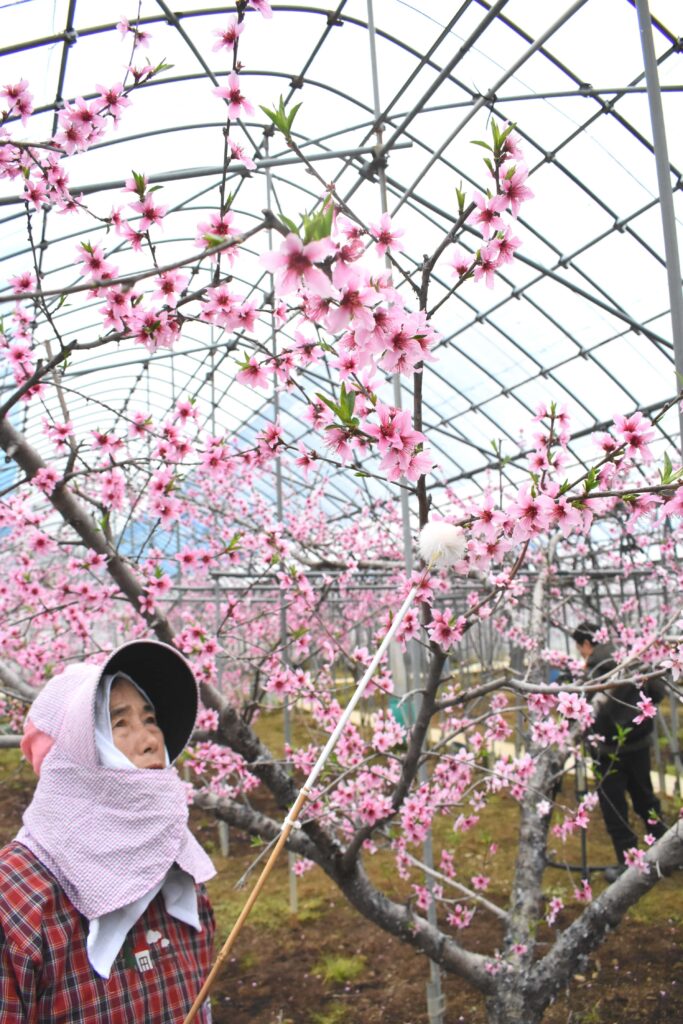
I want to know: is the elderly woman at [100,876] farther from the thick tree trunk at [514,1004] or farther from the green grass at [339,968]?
the green grass at [339,968]

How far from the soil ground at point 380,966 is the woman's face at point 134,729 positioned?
189 cm

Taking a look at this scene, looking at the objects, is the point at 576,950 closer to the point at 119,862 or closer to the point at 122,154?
the point at 119,862

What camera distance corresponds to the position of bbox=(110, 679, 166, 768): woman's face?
5.61 ft

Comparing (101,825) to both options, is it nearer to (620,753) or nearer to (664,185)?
(664,185)

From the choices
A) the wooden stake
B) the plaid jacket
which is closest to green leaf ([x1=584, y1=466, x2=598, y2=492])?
the wooden stake

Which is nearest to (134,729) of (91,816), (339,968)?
(91,816)

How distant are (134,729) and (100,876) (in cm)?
37

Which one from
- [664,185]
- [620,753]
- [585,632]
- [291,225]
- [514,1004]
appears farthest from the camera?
[585,632]

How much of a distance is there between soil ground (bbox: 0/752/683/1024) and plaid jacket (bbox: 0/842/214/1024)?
1.91 meters

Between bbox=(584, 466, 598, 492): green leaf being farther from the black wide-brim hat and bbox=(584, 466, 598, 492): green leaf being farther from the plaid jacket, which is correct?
the plaid jacket

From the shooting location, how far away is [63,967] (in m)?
1.37

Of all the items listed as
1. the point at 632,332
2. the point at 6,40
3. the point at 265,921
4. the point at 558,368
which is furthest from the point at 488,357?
the point at 265,921

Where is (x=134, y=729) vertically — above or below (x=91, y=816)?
above

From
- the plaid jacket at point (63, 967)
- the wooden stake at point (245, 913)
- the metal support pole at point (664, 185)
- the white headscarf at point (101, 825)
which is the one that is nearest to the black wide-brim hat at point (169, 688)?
the white headscarf at point (101, 825)
